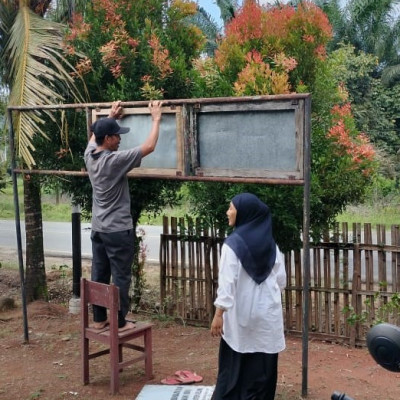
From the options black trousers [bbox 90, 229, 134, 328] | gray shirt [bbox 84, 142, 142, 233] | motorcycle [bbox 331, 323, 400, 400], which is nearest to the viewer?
motorcycle [bbox 331, 323, 400, 400]

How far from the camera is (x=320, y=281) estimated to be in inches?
234

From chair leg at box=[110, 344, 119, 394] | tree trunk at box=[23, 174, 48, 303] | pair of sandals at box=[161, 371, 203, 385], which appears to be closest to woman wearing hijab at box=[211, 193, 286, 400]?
pair of sandals at box=[161, 371, 203, 385]

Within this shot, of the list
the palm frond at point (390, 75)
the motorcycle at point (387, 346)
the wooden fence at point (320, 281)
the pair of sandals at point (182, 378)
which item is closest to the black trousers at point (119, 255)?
the pair of sandals at point (182, 378)

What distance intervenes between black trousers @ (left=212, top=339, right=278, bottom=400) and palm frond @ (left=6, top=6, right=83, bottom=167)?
3.01 metres

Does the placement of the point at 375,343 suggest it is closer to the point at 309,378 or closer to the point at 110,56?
the point at 309,378

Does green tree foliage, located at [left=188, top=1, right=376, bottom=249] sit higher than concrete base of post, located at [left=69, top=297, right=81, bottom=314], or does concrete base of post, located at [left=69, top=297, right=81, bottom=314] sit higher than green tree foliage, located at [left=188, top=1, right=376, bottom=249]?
green tree foliage, located at [left=188, top=1, right=376, bottom=249]

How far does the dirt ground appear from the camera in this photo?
4570 millimetres

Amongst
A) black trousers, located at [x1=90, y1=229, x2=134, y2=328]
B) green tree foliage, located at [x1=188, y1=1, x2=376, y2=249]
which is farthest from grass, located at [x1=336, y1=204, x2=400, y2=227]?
black trousers, located at [x1=90, y1=229, x2=134, y2=328]

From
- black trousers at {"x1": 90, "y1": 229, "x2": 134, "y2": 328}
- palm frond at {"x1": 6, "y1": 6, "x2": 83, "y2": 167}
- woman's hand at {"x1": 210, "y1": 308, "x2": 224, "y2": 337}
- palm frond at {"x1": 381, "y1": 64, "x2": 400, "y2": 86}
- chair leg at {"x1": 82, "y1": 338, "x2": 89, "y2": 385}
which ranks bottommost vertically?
chair leg at {"x1": 82, "y1": 338, "x2": 89, "y2": 385}

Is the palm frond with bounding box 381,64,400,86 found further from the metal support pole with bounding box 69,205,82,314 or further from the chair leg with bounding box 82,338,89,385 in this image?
the chair leg with bounding box 82,338,89,385

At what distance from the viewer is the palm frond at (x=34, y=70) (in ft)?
19.2

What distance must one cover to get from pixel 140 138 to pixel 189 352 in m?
2.23

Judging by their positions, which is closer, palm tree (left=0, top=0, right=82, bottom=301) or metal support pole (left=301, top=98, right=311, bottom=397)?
metal support pole (left=301, top=98, right=311, bottom=397)

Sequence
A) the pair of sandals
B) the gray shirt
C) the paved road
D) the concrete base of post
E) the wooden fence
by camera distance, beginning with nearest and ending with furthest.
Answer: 1. the gray shirt
2. the pair of sandals
3. the wooden fence
4. the concrete base of post
5. the paved road
